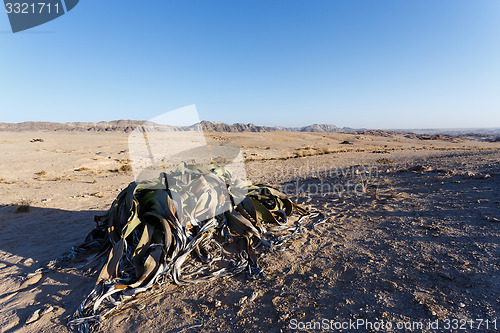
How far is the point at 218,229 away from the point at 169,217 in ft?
2.12

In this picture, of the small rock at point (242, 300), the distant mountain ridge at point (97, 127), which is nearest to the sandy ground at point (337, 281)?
the small rock at point (242, 300)

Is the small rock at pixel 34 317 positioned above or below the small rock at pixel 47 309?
below

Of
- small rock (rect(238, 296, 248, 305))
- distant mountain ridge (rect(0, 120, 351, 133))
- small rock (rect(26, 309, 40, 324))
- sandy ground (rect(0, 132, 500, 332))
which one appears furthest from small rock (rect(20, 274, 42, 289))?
distant mountain ridge (rect(0, 120, 351, 133))

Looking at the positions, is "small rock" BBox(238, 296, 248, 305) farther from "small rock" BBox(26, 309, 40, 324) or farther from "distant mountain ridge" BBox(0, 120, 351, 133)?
"distant mountain ridge" BBox(0, 120, 351, 133)

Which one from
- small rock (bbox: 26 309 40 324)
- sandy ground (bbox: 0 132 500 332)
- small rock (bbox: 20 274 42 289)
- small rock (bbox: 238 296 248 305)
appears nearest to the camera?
sandy ground (bbox: 0 132 500 332)

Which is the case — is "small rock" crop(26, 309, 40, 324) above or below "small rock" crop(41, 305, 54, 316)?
below

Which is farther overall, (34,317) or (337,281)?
(337,281)

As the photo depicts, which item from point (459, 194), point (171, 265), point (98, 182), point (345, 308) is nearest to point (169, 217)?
point (171, 265)

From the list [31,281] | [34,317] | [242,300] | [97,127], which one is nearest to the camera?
[34,317]

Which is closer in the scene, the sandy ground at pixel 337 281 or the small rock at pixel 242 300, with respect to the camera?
the sandy ground at pixel 337 281

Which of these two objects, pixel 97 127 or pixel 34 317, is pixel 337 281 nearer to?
pixel 34 317

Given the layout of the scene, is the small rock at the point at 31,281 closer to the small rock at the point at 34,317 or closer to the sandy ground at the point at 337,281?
the sandy ground at the point at 337,281

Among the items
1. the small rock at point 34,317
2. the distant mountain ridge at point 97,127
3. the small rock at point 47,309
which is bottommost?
the small rock at point 34,317

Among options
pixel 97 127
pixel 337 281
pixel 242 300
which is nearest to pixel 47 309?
pixel 242 300
